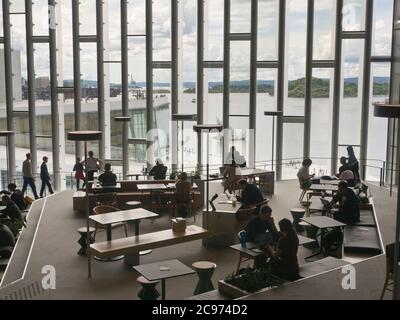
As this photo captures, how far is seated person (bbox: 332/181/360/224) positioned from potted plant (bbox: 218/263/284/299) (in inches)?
120

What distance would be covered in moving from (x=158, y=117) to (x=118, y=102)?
48.7 inches

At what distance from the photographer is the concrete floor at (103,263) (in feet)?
20.7

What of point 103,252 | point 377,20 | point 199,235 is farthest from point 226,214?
point 377,20

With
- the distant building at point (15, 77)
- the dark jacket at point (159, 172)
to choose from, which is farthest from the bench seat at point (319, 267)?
the distant building at point (15, 77)

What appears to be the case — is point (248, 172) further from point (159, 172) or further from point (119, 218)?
point (119, 218)

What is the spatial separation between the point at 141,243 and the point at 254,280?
79.0 inches

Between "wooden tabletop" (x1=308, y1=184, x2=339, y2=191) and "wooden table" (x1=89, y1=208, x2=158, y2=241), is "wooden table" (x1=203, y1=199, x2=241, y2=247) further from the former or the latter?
"wooden tabletop" (x1=308, y1=184, x2=339, y2=191)

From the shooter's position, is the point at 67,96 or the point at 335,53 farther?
the point at 67,96

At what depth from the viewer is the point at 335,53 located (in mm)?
13359

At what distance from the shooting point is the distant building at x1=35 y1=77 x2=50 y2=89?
49.0ft

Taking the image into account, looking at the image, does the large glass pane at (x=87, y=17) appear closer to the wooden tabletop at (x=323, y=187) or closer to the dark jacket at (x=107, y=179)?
the dark jacket at (x=107, y=179)

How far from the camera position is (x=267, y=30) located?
13.9 metres

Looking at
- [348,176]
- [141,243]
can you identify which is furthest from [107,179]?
[348,176]
